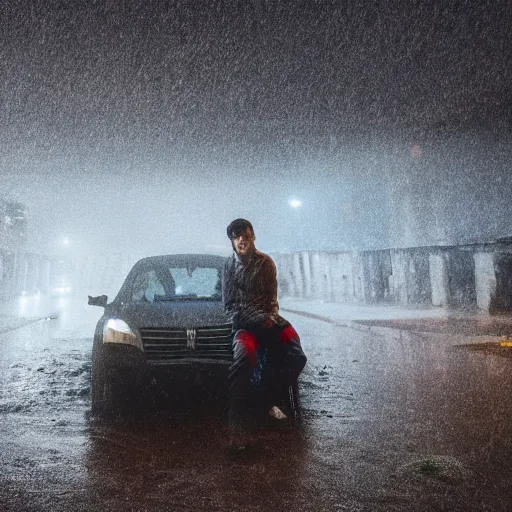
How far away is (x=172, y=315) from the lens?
5.00m

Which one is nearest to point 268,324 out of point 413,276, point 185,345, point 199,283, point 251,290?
point 251,290

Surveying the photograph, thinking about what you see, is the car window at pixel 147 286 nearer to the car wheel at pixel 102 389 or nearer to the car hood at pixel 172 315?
the car hood at pixel 172 315

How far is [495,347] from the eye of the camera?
9.32 m

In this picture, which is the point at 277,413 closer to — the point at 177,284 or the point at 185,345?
the point at 185,345

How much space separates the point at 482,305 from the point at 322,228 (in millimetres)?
36252

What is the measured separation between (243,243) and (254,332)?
2.58ft

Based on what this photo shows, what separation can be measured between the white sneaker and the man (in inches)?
15.6

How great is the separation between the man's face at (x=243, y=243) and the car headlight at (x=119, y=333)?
1.40m

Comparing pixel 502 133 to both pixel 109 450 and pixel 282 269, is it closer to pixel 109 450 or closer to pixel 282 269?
pixel 282 269

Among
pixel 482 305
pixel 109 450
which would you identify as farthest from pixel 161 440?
pixel 482 305

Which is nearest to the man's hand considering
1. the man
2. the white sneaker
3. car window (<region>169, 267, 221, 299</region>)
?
the man

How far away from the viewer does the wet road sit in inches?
118

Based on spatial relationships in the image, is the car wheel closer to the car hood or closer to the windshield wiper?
the car hood

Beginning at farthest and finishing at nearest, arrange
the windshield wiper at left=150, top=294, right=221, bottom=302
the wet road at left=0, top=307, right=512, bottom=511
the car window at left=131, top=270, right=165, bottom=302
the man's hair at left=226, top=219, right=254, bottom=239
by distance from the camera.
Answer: the car window at left=131, top=270, right=165, bottom=302 → the windshield wiper at left=150, top=294, right=221, bottom=302 → the man's hair at left=226, top=219, right=254, bottom=239 → the wet road at left=0, top=307, right=512, bottom=511
